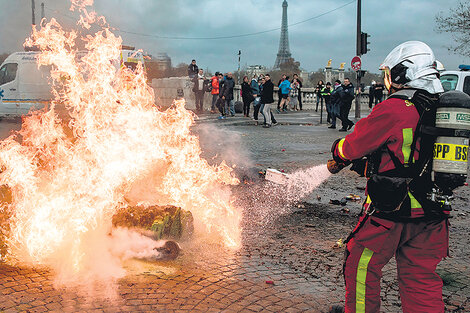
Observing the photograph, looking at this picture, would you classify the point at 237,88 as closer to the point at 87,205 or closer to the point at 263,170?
the point at 263,170

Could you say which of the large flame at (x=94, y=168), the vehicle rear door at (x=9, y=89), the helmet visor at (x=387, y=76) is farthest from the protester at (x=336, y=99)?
the helmet visor at (x=387, y=76)

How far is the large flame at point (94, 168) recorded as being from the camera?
4582 millimetres

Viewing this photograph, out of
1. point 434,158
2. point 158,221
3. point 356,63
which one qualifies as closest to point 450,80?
point 356,63

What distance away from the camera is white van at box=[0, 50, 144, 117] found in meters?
18.0

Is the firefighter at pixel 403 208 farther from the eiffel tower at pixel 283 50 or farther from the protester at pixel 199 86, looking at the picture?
the eiffel tower at pixel 283 50

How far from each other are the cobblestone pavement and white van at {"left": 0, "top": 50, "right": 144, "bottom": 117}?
13.9m

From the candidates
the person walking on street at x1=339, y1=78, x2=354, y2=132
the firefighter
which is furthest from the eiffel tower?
the firefighter

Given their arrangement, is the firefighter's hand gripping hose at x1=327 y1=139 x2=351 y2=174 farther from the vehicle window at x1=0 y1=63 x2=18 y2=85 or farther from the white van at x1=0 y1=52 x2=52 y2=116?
the vehicle window at x1=0 y1=63 x2=18 y2=85

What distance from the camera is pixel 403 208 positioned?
2852 millimetres

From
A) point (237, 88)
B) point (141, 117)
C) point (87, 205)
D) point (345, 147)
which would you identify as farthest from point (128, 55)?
point (345, 147)

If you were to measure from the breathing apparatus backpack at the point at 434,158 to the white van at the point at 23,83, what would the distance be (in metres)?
16.4

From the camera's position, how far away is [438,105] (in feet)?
9.37

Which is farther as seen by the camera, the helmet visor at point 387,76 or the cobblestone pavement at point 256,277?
the cobblestone pavement at point 256,277

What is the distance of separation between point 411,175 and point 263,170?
6388 millimetres
